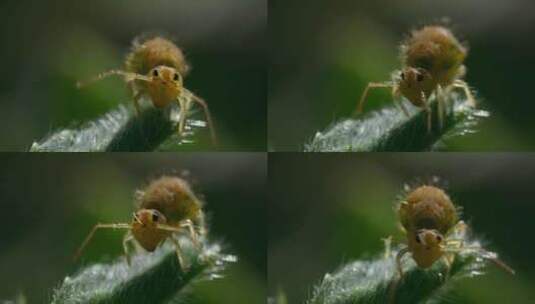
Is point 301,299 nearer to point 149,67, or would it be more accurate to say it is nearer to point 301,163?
point 301,163

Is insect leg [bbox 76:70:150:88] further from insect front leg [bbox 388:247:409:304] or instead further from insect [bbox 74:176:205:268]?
insect front leg [bbox 388:247:409:304]

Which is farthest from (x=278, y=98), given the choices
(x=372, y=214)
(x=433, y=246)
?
(x=433, y=246)

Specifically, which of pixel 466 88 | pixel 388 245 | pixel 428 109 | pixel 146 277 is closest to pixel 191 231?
pixel 146 277

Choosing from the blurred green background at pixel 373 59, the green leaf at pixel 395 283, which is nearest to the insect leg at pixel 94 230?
the blurred green background at pixel 373 59

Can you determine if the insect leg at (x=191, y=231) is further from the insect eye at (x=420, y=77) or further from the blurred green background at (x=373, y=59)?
the insect eye at (x=420, y=77)

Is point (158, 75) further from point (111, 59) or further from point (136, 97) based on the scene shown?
point (111, 59)

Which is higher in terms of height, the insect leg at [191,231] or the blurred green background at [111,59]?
the blurred green background at [111,59]
